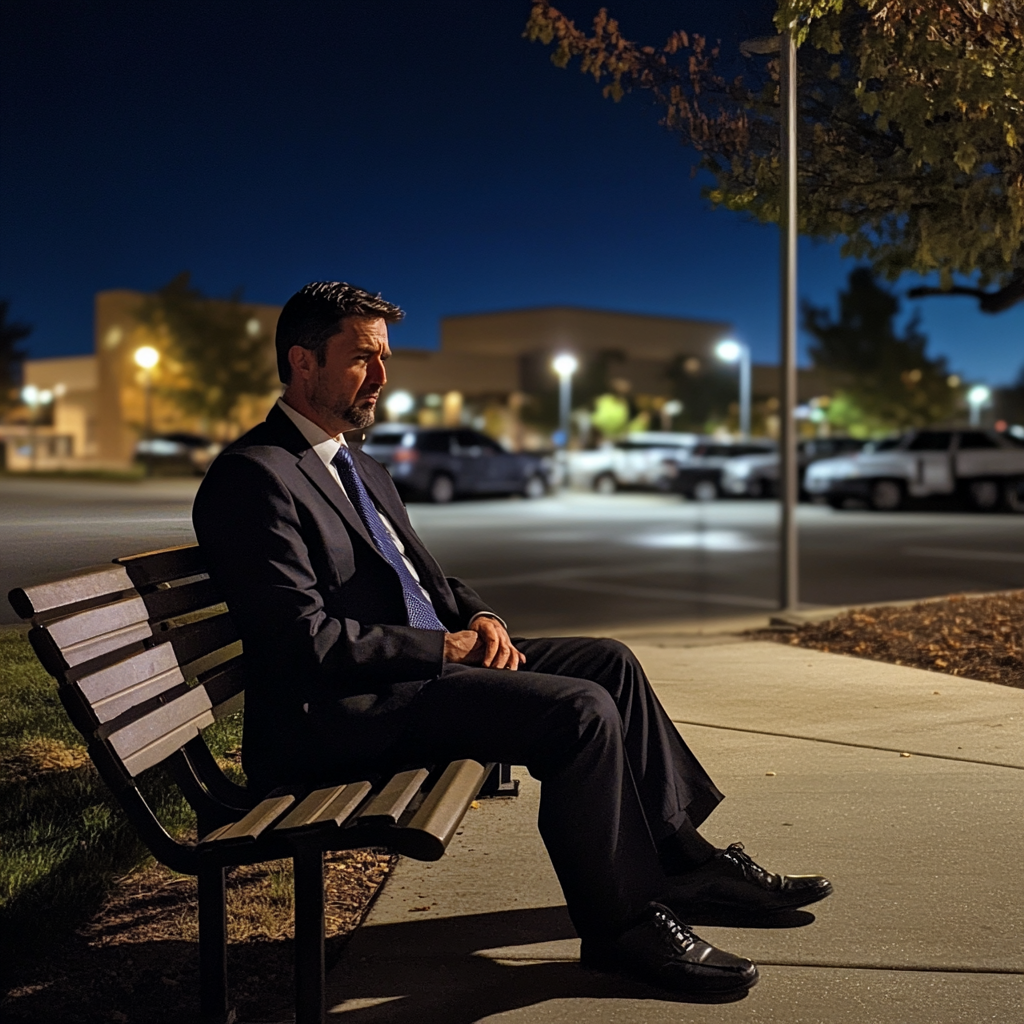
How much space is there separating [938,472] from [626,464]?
11145 millimetres

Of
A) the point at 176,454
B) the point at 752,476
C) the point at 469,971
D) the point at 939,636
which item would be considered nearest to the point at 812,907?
the point at 469,971

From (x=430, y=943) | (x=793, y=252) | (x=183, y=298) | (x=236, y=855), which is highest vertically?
(x=183, y=298)

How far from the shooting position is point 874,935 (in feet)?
12.0

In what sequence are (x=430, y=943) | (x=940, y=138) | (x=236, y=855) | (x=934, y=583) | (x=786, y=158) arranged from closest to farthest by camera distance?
(x=236, y=855) → (x=430, y=943) → (x=940, y=138) → (x=786, y=158) → (x=934, y=583)

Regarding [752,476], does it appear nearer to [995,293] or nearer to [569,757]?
[995,293]

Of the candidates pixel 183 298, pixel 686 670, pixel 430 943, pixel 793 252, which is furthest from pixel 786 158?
pixel 183 298

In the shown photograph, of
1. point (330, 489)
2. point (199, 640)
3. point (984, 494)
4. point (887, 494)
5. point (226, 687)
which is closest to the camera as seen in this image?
point (330, 489)

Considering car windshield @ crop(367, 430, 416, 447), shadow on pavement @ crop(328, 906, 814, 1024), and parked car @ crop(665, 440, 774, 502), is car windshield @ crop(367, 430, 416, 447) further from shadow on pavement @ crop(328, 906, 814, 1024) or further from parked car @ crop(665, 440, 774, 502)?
shadow on pavement @ crop(328, 906, 814, 1024)

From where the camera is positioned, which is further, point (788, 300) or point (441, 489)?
point (441, 489)

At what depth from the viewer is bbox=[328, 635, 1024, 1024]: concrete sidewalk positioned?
3248 mm

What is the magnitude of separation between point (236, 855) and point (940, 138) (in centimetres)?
621

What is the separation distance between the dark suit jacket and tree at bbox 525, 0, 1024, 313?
4700mm

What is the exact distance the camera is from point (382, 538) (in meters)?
3.69

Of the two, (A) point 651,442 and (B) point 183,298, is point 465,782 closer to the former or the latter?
(A) point 651,442
